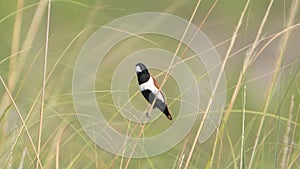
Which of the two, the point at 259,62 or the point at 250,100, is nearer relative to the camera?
the point at 250,100

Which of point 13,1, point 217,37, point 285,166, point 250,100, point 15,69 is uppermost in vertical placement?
point 13,1

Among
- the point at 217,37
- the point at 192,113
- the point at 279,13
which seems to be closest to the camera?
the point at 192,113

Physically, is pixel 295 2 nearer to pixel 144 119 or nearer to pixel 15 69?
pixel 144 119

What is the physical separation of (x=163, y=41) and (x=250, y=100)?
577 millimetres

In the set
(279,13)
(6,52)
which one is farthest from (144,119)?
(279,13)

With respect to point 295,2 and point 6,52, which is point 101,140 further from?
point 6,52

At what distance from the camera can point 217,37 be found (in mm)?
5336

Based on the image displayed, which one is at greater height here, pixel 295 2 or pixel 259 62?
pixel 259 62

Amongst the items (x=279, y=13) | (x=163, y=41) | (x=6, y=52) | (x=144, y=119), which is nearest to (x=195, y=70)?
(x=6, y=52)

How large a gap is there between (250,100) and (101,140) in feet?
11.8

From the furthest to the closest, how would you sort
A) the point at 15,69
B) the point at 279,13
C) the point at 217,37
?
the point at 279,13 < the point at 217,37 < the point at 15,69

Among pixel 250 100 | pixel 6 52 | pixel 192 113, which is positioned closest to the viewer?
pixel 192 113

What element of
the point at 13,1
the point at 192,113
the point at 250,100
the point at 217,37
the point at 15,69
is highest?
Answer: the point at 13,1

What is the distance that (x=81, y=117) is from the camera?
1495 mm
